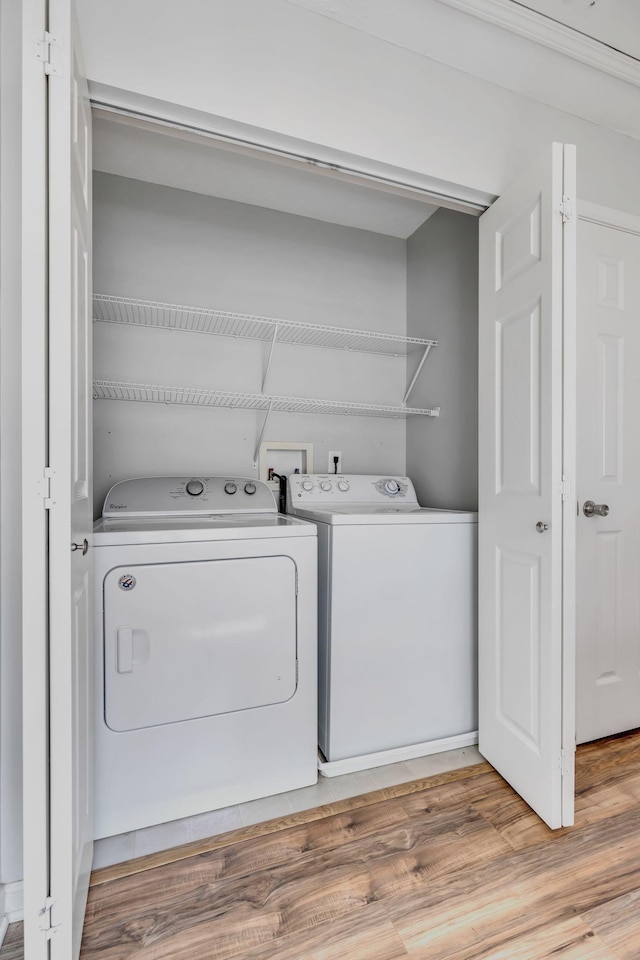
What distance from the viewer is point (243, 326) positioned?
2277 millimetres

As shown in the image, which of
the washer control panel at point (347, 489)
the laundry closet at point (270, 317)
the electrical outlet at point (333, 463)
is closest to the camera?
the laundry closet at point (270, 317)

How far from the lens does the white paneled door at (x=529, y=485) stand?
1.40m

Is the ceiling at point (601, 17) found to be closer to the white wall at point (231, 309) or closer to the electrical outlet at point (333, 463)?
the white wall at point (231, 309)

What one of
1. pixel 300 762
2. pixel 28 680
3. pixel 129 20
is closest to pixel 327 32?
pixel 129 20

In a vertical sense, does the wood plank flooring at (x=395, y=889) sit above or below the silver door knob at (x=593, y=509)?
below

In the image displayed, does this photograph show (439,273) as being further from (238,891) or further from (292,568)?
(238,891)

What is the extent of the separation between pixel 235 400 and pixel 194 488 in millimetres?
508

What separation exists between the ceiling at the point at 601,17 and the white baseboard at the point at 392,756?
8.54ft

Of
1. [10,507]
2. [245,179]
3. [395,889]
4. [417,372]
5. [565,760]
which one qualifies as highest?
[245,179]

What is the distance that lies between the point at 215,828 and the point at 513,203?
230cm

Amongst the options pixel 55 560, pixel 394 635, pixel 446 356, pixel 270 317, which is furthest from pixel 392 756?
pixel 270 317

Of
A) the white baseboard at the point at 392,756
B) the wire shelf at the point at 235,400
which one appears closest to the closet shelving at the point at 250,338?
the wire shelf at the point at 235,400

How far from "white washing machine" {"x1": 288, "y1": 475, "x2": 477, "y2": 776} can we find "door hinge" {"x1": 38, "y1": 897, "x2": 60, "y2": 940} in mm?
979

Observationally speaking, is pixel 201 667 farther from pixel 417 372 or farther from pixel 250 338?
pixel 417 372
